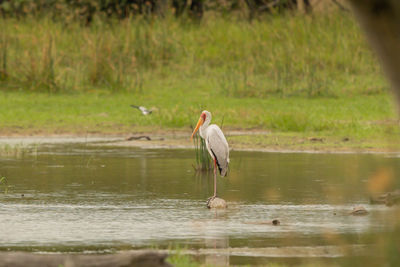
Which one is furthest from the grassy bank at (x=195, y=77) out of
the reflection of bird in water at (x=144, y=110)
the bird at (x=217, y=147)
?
the bird at (x=217, y=147)

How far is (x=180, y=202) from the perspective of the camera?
30.6ft

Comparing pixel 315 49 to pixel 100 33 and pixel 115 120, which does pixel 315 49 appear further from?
pixel 115 120

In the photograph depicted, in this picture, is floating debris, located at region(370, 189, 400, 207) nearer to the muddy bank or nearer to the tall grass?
the muddy bank

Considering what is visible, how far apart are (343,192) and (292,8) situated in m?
17.7

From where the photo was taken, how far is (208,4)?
27812 mm

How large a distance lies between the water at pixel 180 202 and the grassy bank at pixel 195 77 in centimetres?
238

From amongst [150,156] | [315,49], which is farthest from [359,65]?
[150,156]

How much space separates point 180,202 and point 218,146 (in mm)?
771

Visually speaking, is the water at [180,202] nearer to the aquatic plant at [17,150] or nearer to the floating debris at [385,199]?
the floating debris at [385,199]

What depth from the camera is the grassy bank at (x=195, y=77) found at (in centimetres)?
1650

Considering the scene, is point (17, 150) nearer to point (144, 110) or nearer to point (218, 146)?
point (144, 110)

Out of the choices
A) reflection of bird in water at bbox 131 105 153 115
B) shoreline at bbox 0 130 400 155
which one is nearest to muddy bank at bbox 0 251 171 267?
shoreline at bbox 0 130 400 155

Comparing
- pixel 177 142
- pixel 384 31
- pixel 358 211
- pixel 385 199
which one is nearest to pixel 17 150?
pixel 177 142

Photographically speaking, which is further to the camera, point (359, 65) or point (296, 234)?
point (359, 65)
